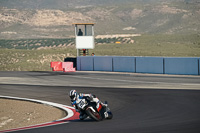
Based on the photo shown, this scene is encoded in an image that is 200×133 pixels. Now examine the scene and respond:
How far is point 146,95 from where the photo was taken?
848 inches

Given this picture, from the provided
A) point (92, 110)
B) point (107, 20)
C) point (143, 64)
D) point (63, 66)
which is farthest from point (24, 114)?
point (107, 20)

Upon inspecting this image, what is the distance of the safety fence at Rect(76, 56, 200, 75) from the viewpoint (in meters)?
35.2

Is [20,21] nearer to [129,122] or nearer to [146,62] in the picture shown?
[146,62]

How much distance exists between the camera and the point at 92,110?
13.6m

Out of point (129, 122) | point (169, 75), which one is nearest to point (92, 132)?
point (129, 122)

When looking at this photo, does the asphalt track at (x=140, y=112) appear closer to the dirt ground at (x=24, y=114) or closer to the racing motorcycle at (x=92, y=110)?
the racing motorcycle at (x=92, y=110)

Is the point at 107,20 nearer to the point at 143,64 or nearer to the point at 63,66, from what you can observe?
the point at 63,66

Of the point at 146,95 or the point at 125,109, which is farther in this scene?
the point at 146,95

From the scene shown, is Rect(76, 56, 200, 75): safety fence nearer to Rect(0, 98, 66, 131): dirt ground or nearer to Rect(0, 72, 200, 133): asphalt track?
Rect(0, 72, 200, 133): asphalt track

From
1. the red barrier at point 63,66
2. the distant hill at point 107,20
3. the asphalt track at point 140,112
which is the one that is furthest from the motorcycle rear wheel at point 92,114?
the distant hill at point 107,20

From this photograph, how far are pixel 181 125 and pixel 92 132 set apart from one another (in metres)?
Answer: 2.52

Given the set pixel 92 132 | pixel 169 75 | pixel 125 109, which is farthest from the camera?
pixel 169 75

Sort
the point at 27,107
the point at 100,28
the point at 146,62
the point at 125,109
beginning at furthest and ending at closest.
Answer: the point at 100,28 → the point at 146,62 → the point at 27,107 → the point at 125,109

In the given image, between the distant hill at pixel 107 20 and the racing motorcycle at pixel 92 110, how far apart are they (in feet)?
459
